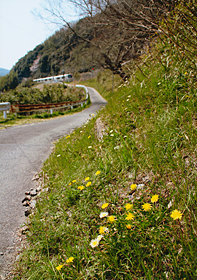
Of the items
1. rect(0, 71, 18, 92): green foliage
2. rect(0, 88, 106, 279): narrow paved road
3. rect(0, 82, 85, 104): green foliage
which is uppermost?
rect(0, 71, 18, 92): green foliage

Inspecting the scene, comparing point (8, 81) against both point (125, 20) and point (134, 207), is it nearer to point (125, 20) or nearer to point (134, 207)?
point (125, 20)

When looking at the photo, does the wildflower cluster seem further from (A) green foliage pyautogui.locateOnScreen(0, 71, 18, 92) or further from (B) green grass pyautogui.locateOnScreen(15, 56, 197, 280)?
(A) green foliage pyautogui.locateOnScreen(0, 71, 18, 92)

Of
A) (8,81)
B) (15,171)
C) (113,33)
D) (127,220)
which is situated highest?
(8,81)

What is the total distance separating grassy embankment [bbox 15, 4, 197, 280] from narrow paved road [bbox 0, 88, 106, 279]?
284 millimetres

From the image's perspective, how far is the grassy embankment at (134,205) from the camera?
4.43 feet

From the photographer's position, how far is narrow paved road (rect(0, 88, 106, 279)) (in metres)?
2.21

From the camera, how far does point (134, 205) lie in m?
1.71

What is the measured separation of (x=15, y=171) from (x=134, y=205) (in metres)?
3.17

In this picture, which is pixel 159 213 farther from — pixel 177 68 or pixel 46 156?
pixel 46 156

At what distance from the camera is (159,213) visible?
4.95 ft

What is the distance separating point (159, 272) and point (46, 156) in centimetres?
419

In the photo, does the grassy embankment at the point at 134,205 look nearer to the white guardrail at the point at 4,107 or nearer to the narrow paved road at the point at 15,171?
the narrow paved road at the point at 15,171

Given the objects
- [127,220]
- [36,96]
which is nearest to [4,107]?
[127,220]

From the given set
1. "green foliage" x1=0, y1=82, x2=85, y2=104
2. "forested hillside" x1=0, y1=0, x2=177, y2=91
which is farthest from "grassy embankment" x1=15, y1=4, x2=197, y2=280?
"green foliage" x1=0, y1=82, x2=85, y2=104
